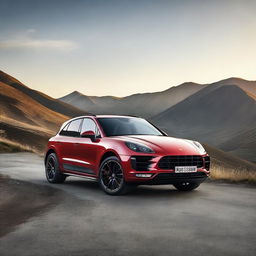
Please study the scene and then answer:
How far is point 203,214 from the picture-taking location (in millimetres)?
8203

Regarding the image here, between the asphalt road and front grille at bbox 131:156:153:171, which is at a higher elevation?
front grille at bbox 131:156:153:171

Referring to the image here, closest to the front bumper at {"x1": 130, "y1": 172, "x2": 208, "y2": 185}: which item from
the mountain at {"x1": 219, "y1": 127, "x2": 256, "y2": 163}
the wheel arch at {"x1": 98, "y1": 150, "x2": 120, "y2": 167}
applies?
the wheel arch at {"x1": 98, "y1": 150, "x2": 120, "y2": 167}

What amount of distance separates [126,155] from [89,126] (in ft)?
6.44

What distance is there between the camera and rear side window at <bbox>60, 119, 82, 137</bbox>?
39.4ft

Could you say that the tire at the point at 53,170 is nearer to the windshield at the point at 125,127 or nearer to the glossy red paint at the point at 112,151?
the glossy red paint at the point at 112,151

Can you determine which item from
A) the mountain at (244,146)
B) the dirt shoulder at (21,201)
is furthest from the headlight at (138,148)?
the mountain at (244,146)

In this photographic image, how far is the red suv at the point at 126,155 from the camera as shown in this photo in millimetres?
9938

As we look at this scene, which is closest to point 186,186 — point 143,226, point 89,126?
point 89,126

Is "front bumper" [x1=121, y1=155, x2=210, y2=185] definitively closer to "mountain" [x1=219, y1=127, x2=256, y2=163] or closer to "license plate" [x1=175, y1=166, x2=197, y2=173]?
"license plate" [x1=175, y1=166, x2=197, y2=173]

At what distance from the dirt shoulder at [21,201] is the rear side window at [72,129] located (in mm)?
1392

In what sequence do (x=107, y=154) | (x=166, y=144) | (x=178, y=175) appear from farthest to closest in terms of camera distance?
1. (x=107, y=154)
2. (x=166, y=144)
3. (x=178, y=175)

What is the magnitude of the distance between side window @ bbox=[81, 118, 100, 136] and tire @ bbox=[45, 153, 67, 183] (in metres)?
1.27

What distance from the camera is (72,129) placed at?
12.2 meters

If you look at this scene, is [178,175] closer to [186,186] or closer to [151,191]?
[151,191]
